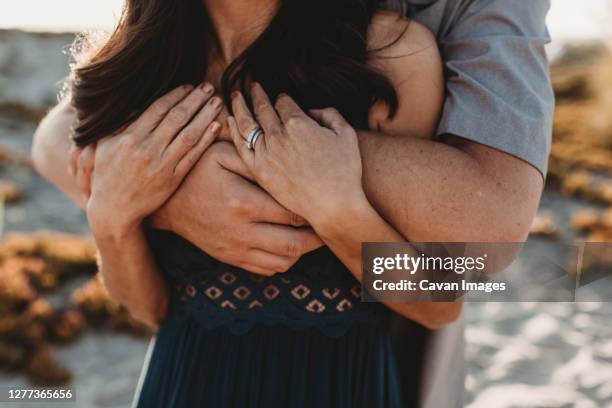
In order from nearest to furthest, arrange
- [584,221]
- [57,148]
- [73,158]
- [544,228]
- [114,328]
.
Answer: [73,158], [57,148], [114,328], [544,228], [584,221]

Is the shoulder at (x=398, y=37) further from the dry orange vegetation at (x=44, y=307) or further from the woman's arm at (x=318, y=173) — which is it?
the dry orange vegetation at (x=44, y=307)

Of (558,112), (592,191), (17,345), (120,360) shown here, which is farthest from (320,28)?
(558,112)

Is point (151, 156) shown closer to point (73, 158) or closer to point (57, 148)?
point (73, 158)

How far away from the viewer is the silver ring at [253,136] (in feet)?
4.43

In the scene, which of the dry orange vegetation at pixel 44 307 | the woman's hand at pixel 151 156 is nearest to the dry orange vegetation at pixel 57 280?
the dry orange vegetation at pixel 44 307

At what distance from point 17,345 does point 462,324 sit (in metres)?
4.07

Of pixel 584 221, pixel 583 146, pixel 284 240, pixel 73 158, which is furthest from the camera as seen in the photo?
pixel 583 146

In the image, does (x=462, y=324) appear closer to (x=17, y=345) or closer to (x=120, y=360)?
(x=120, y=360)

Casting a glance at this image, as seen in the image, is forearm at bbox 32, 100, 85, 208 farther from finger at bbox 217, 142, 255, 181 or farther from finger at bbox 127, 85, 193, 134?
finger at bbox 217, 142, 255, 181

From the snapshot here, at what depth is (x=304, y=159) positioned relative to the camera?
1269 millimetres

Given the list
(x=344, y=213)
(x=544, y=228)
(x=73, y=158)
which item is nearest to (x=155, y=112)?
(x=73, y=158)

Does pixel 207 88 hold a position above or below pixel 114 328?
above

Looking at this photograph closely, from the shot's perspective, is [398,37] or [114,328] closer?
[398,37]

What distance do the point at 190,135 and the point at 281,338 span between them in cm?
54
